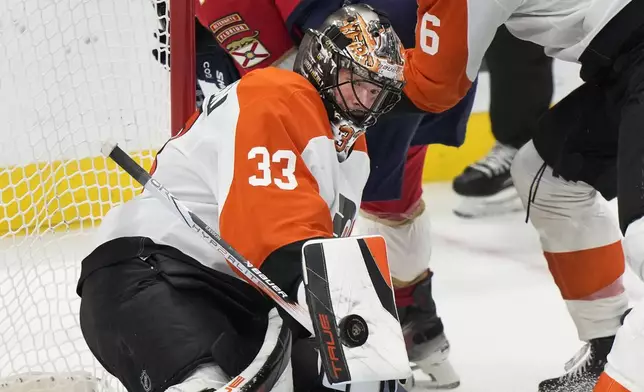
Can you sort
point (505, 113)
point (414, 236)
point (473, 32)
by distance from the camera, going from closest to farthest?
point (473, 32)
point (414, 236)
point (505, 113)

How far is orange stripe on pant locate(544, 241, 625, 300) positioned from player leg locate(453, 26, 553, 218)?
90cm

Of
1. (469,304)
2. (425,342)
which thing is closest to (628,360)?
(425,342)

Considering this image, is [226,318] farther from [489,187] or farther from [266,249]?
[489,187]

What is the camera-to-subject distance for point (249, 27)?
5.46ft

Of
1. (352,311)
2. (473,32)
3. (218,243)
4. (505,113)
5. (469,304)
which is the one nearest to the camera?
(352,311)

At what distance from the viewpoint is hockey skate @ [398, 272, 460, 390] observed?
187 centimetres

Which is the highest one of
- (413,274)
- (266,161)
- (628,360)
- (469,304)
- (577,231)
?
(266,161)

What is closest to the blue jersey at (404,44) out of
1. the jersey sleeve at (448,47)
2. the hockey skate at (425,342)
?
the jersey sleeve at (448,47)

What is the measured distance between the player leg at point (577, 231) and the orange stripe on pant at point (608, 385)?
499 millimetres

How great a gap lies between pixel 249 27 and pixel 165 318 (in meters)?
0.65

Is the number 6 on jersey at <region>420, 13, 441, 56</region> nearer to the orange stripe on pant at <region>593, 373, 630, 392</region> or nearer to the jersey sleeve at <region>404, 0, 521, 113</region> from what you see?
the jersey sleeve at <region>404, 0, 521, 113</region>

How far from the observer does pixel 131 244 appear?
4.30 feet

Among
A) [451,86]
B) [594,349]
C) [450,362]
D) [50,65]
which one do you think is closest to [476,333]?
[450,362]

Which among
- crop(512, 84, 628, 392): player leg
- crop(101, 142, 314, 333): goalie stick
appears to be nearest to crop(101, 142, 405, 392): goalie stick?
crop(101, 142, 314, 333): goalie stick
